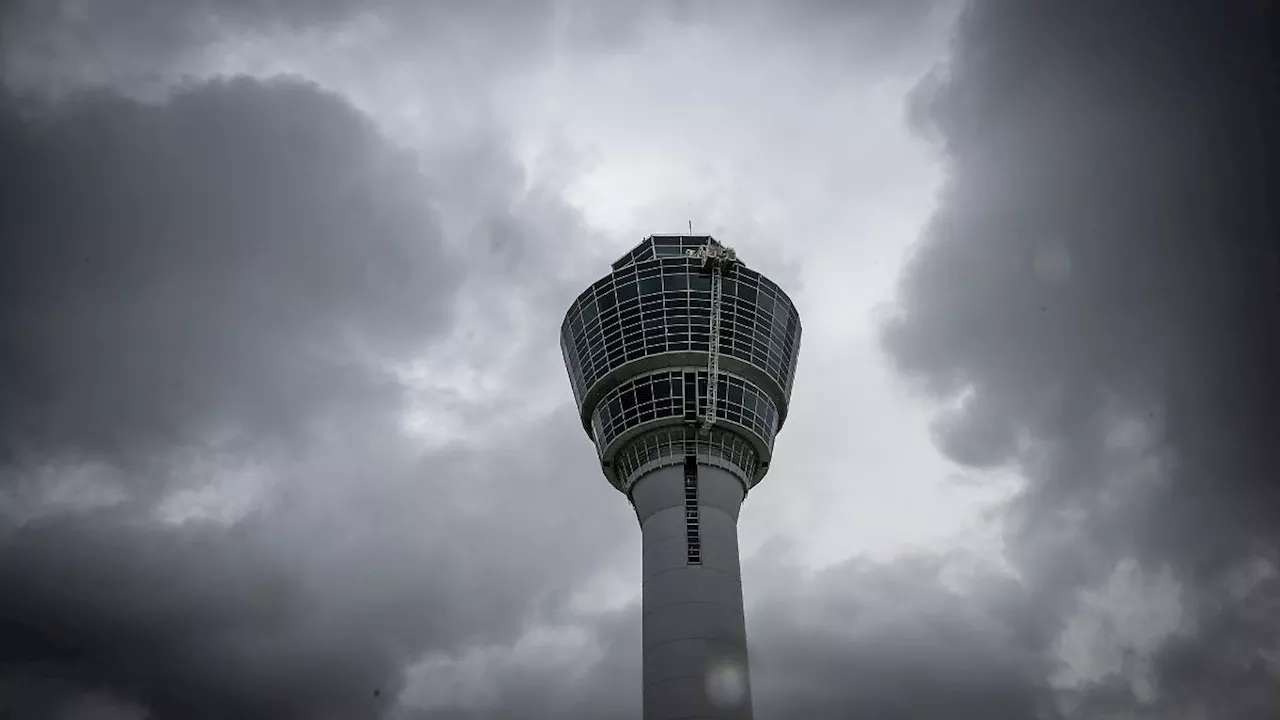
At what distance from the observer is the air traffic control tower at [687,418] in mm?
68312

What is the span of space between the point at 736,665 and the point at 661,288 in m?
33.5

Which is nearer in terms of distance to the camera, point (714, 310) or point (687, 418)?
point (687, 418)

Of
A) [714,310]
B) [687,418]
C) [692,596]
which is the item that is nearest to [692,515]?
[692,596]

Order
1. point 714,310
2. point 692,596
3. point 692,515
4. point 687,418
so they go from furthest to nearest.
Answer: point 714,310, point 687,418, point 692,515, point 692,596

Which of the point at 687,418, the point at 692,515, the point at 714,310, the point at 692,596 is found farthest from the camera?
the point at 714,310

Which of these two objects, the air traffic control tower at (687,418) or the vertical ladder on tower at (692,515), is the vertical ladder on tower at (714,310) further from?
the vertical ladder on tower at (692,515)

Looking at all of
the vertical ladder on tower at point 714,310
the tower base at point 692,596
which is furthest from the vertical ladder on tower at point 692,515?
the vertical ladder on tower at point 714,310

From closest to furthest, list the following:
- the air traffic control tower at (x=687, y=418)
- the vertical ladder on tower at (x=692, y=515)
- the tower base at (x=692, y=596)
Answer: the tower base at (x=692, y=596), the air traffic control tower at (x=687, y=418), the vertical ladder on tower at (x=692, y=515)

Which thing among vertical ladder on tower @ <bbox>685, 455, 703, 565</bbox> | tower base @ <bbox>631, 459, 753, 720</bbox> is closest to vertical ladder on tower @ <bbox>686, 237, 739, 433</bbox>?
vertical ladder on tower @ <bbox>685, 455, 703, 565</bbox>

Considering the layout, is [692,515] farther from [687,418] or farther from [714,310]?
[714,310]

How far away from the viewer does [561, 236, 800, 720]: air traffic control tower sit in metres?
68.3

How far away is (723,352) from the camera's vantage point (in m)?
80.8

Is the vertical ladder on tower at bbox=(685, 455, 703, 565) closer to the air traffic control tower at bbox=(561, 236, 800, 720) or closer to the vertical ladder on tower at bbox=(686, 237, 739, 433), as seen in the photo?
the air traffic control tower at bbox=(561, 236, 800, 720)

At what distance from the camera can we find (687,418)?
77.5m
